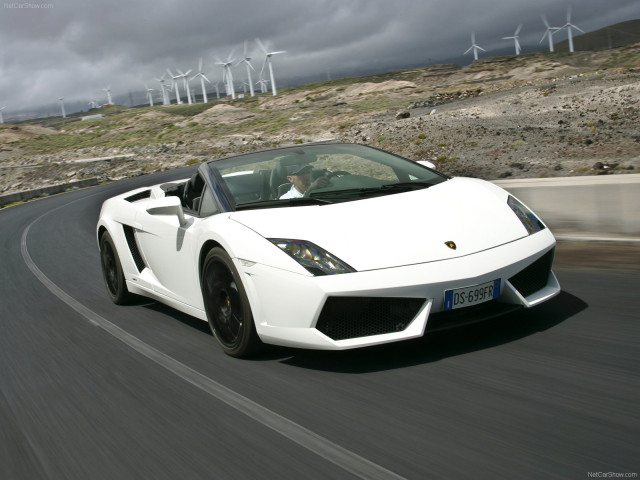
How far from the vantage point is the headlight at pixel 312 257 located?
3.66m

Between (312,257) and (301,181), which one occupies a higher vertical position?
(301,181)

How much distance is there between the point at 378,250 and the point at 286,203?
852 millimetres

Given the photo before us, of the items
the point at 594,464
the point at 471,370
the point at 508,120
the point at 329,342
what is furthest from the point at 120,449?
the point at 508,120

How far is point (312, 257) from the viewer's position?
374cm

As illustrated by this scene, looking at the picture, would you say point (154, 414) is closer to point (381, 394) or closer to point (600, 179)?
point (381, 394)

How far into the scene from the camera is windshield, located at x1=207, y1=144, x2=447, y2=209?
451cm

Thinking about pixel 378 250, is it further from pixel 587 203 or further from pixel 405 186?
pixel 587 203

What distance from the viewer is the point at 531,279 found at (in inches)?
159

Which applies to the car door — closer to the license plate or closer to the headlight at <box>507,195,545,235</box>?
the license plate

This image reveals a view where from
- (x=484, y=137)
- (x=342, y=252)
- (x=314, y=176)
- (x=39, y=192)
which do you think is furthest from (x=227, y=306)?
(x=39, y=192)

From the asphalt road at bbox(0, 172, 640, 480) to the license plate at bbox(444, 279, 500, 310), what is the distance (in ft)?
1.09

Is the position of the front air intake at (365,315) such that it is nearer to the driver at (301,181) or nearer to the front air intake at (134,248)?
the driver at (301,181)

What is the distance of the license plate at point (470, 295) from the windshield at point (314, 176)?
3.33 feet

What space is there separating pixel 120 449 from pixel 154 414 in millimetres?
426
